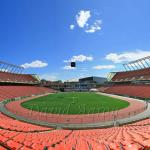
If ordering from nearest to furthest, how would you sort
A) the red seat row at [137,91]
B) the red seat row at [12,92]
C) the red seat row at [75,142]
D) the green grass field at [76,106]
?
the red seat row at [75,142]
the green grass field at [76,106]
the red seat row at [12,92]
the red seat row at [137,91]

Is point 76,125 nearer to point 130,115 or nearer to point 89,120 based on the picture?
point 89,120

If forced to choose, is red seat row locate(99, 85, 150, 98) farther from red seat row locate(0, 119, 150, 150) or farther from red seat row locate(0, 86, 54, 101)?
red seat row locate(0, 119, 150, 150)

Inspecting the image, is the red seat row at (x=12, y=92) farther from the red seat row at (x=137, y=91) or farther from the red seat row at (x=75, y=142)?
the red seat row at (x=75, y=142)

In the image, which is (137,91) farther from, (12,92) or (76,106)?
(12,92)

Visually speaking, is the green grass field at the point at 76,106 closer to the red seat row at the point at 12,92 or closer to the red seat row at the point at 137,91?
the red seat row at the point at 12,92

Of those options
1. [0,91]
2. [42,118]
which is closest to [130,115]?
[42,118]

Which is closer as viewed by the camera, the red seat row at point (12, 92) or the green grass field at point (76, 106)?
the green grass field at point (76, 106)

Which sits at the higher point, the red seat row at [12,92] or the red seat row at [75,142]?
the red seat row at [12,92]

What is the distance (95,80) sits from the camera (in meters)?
129

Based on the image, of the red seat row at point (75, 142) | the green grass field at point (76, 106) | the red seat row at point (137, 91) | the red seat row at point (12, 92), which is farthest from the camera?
the red seat row at point (137, 91)

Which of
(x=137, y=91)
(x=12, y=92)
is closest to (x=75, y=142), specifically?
(x=12, y=92)

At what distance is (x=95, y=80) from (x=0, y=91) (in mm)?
78138

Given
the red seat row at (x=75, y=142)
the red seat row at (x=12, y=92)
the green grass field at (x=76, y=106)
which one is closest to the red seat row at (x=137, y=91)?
the green grass field at (x=76, y=106)

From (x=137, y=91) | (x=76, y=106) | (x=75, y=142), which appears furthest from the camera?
(x=137, y=91)
